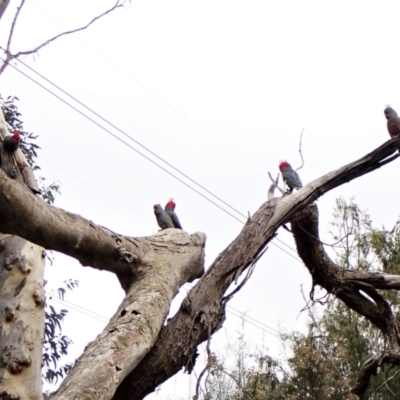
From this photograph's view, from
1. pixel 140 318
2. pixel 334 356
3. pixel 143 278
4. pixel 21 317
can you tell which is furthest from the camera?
pixel 334 356

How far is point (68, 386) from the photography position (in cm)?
180

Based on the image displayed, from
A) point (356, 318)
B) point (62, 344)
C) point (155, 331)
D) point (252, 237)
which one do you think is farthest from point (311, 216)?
point (356, 318)

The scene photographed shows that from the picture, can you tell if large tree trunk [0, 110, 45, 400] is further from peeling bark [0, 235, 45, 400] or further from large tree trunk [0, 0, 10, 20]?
large tree trunk [0, 0, 10, 20]

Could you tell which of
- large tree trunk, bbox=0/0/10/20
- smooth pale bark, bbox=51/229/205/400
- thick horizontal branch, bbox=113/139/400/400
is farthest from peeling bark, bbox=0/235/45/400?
large tree trunk, bbox=0/0/10/20

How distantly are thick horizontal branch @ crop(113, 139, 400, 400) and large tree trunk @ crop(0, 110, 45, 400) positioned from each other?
0.49 metres

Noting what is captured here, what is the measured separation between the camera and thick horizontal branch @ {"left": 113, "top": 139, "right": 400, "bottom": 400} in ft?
7.54

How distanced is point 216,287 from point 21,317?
0.97m

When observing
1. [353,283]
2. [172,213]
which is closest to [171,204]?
[172,213]

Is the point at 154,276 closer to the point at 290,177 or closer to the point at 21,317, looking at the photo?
the point at 21,317

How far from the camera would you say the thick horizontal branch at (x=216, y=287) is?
7.54 feet

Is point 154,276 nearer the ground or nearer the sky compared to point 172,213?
nearer the ground

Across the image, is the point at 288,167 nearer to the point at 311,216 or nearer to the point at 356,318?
the point at 311,216

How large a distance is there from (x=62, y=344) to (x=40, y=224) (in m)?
4.43

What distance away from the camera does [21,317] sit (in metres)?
1.90
